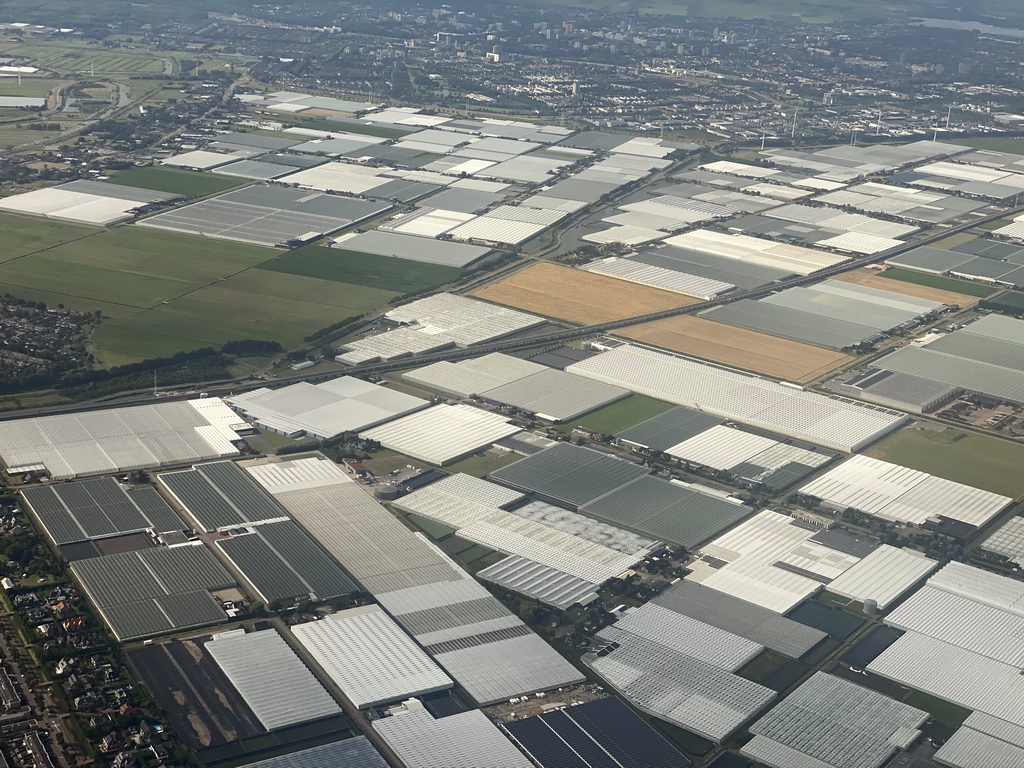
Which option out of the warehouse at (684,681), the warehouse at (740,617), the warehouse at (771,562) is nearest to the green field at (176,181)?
the warehouse at (771,562)

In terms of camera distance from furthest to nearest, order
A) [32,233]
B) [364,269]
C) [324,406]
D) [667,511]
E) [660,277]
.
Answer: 1. [32,233]
2. [660,277]
3. [364,269]
4. [324,406]
5. [667,511]

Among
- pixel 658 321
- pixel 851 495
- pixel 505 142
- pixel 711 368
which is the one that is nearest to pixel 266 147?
pixel 505 142

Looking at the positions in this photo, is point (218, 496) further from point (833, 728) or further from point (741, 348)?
point (741, 348)

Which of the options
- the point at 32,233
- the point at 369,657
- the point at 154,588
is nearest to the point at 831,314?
the point at 369,657

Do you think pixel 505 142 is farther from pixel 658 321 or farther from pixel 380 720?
pixel 380 720

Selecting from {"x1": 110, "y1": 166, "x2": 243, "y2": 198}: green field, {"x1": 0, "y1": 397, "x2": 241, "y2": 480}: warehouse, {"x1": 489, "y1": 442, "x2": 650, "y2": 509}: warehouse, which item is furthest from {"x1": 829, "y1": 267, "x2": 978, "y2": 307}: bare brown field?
{"x1": 110, "y1": 166, "x2": 243, "y2": 198}: green field

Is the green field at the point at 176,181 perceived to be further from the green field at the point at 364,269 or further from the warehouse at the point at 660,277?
the warehouse at the point at 660,277
